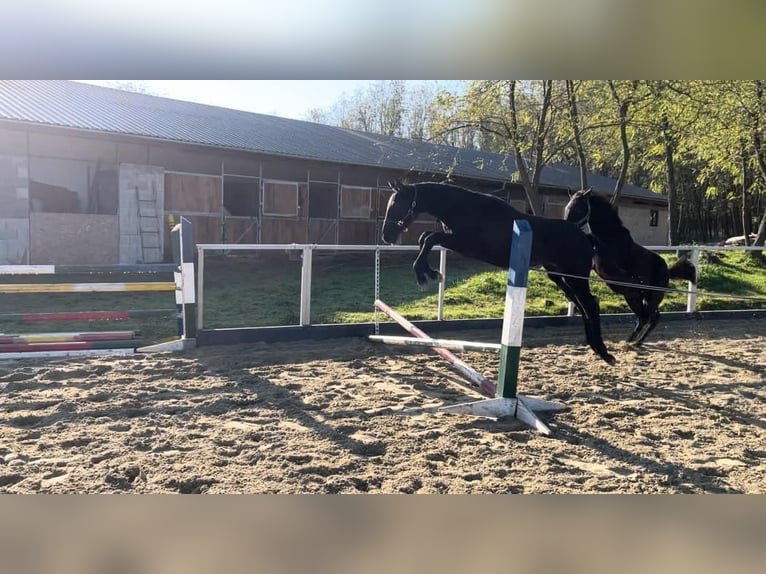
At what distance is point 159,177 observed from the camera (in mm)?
12789

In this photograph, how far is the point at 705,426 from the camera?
3.92 metres

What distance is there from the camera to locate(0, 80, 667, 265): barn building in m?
11.4

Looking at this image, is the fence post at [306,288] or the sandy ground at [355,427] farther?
the fence post at [306,288]

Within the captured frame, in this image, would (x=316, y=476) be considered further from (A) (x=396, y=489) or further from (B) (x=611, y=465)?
(B) (x=611, y=465)

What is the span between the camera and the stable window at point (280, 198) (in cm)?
1480

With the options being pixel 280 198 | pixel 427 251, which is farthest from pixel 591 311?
pixel 280 198

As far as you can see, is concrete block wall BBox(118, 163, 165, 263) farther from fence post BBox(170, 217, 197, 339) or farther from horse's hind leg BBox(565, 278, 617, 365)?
horse's hind leg BBox(565, 278, 617, 365)

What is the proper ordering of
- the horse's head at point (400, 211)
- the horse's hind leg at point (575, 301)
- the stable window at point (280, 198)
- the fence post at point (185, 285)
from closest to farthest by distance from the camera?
the horse's head at point (400, 211) < the horse's hind leg at point (575, 301) < the fence post at point (185, 285) < the stable window at point (280, 198)

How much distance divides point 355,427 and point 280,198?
39.6 feet

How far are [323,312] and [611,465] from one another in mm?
6023

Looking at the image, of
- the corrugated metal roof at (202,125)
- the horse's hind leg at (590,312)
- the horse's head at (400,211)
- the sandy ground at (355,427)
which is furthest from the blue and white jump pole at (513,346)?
the corrugated metal roof at (202,125)

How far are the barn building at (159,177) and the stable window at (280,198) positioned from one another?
0.03m

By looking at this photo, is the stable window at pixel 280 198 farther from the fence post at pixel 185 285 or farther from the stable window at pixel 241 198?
the fence post at pixel 185 285
